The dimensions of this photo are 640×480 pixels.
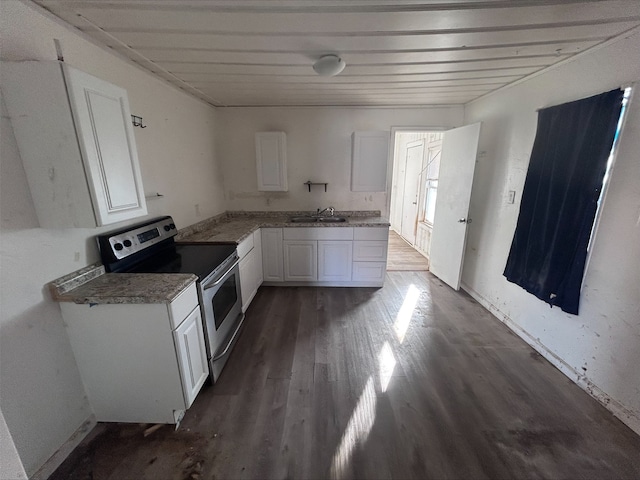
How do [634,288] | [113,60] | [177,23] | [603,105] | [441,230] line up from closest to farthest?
[177,23], [634,288], [603,105], [113,60], [441,230]

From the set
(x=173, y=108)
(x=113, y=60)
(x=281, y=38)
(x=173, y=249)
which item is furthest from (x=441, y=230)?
(x=113, y=60)

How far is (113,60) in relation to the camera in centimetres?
182

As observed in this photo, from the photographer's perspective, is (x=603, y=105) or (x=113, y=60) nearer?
(x=603, y=105)

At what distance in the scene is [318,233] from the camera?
10.8 feet

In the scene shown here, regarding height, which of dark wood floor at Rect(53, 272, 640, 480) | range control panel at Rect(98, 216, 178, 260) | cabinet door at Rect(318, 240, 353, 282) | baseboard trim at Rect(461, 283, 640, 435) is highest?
range control panel at Rect(98, 216, 178, 260)

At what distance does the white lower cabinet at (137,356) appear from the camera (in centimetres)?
143

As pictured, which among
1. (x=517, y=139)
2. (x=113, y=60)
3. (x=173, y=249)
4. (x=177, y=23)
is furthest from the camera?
(x=517, y=139)

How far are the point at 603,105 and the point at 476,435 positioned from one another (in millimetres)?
2229

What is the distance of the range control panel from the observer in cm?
165

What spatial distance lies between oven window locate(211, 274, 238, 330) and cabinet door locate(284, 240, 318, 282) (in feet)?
3.52

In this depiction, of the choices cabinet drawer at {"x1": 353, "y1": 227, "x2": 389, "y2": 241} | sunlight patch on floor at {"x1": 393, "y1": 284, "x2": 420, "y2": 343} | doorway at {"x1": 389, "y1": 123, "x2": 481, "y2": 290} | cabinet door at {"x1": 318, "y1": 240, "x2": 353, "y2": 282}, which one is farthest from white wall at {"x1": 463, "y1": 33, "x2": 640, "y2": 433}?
cabinet door at {"x1": 318, "y1": 240, "x2": 353, "y2": 282}

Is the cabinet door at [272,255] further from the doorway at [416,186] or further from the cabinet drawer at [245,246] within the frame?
the doorway at [416,186]

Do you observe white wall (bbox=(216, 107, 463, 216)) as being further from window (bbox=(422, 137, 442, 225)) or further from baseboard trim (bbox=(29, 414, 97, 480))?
baseboard trim (bbox=(29, 414, 97, 480))

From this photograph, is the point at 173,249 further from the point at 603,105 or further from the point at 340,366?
the point at 603,105
